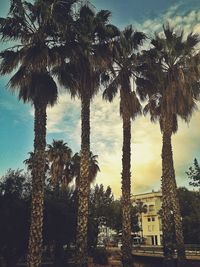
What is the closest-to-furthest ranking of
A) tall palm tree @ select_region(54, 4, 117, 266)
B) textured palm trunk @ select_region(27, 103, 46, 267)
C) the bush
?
textured palm trunk @ select_region(27, 103, 46, 267) → tall palm tree @ select_region(54, 4, 117, 266) → the bush

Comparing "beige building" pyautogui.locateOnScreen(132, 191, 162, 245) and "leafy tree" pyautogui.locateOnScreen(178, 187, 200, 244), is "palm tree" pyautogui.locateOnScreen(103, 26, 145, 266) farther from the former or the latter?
"beige building" pyautogui.locateOnScreen(132, 191, 162, 245)

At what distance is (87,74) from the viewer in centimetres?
2314

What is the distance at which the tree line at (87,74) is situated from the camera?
68.8 feet

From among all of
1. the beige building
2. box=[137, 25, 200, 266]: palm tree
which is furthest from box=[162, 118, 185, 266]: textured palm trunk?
the beige building

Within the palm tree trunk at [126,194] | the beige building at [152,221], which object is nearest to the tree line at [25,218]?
the palm tree trunk at [126,194]

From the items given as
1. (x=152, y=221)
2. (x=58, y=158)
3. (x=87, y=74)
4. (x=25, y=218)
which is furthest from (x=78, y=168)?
(x=152, y=221)

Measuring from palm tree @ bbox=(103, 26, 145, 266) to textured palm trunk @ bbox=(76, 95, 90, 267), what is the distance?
12.9ft

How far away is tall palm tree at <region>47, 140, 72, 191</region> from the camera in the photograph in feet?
184

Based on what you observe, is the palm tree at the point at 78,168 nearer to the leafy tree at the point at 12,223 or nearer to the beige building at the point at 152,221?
the leafy tree at the point at 12,223

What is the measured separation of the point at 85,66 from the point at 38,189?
8223 mm

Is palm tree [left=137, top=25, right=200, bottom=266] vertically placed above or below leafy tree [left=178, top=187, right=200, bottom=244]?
above

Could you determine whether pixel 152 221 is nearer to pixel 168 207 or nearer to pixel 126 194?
pixel 168 207

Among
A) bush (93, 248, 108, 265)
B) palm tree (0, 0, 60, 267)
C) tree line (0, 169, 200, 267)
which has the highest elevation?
palm tree (0, 0, 60, 267)

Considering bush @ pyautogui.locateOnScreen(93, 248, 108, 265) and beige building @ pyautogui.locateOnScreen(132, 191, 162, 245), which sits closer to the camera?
bush @ pyautogui.locateOnScreen(93, 248, 108, 265)
